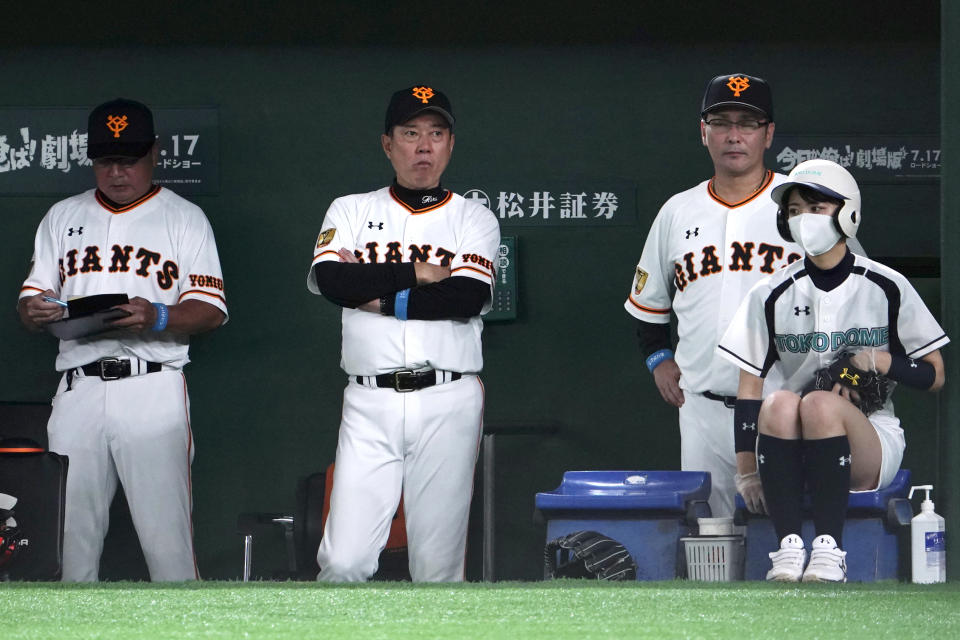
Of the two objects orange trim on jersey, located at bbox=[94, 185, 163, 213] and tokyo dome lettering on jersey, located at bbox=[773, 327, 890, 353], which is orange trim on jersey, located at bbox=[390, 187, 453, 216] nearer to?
orange trim on jersey, located at bbox=[94, 185, 163, 213]

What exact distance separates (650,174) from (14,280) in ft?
7.20

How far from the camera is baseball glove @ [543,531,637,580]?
3488 mm

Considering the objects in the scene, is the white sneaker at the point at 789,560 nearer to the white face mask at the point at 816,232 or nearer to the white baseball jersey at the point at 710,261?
the white face mask at the point at 816,232

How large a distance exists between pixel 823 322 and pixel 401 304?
1.11 metres

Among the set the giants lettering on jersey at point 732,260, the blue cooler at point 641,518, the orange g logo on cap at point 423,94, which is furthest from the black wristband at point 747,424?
the orange g logo on cap at point 423,94

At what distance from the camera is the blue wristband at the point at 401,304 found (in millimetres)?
3932

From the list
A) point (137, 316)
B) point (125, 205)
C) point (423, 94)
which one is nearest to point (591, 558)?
point (423, 94)

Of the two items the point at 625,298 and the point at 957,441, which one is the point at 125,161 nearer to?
the point at 625,298

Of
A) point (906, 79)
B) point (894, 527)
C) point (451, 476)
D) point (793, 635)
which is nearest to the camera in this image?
point (793, 635)

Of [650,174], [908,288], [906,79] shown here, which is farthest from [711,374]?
[906,79]

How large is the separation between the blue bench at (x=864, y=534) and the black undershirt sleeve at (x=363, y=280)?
111cm

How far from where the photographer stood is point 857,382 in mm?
3396

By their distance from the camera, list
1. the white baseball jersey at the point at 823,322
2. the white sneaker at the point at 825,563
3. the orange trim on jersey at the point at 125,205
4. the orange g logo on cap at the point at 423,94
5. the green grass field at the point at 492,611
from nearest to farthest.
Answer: the green grass field at the point at 492,611, the white sneaker at the point at 825,563, the white baseball jersey at the point at 823,322, the orange g logo on cap at the point at 423,94, the orange trim on jersey at the point at 125,205

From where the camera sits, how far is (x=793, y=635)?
92.4 inches
